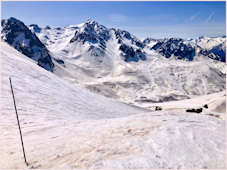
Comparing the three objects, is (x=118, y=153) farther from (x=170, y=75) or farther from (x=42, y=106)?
(x=170, y=75)

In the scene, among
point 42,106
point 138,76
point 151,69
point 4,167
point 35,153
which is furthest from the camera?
point 151,69

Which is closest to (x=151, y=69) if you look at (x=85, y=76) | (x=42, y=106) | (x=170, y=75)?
(x=170, y=75)

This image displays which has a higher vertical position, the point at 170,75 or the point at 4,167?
the point at 170,75

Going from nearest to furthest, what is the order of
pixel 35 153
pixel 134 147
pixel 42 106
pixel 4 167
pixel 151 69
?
1. pixel 4 167
2. pixel 35 153
3. pixel 134 147
4. pixel 42 106
5. pixel 151 69

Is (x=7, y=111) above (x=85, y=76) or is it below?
below

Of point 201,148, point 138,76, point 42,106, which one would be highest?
point 138,76

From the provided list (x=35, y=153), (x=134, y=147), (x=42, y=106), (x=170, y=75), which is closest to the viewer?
(x=35, y=153)

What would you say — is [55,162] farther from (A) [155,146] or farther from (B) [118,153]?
(A) [155,146]

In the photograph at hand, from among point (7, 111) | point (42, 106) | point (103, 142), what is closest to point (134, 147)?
point (103, 142)

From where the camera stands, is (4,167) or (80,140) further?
(80,140)
